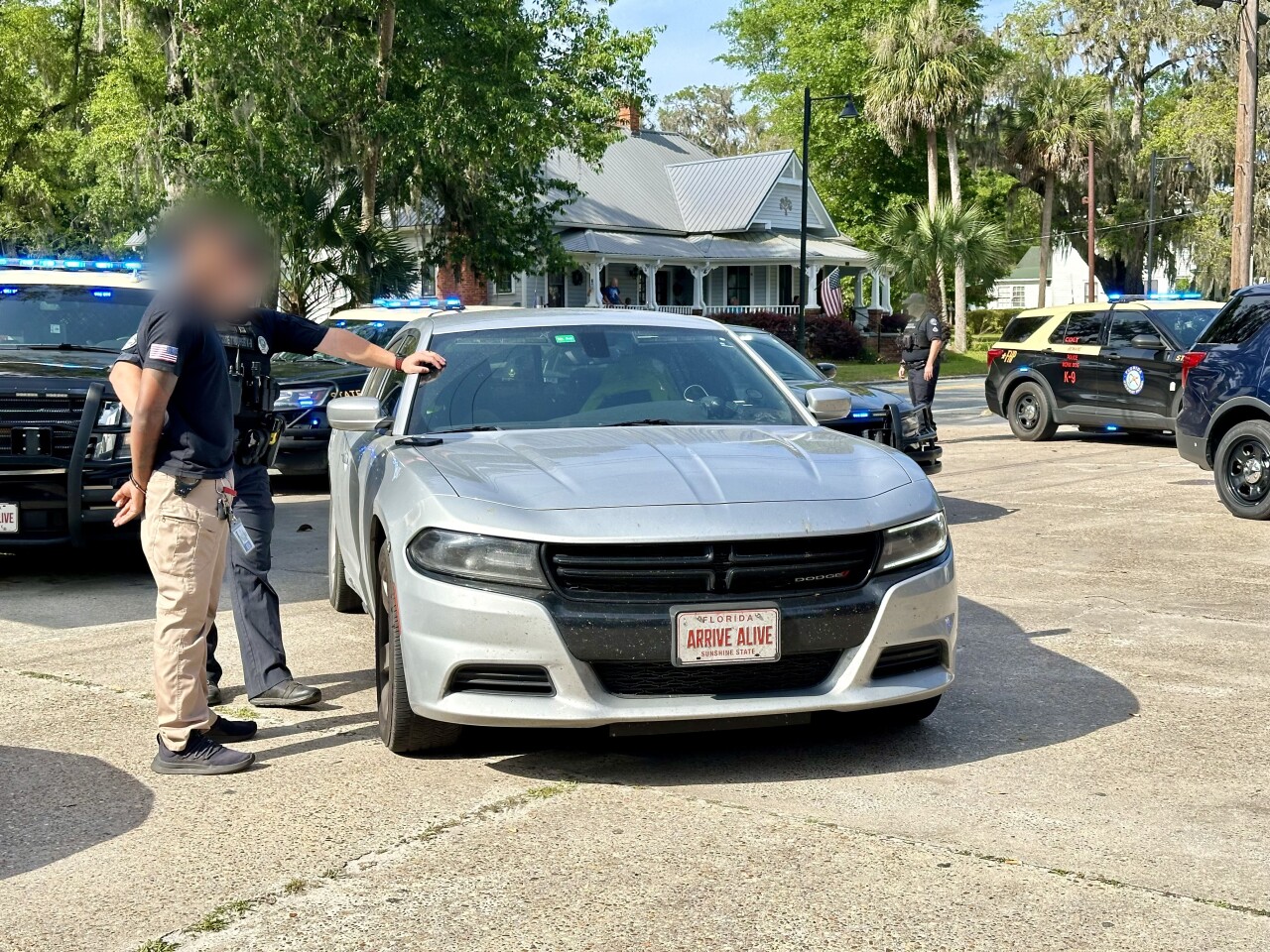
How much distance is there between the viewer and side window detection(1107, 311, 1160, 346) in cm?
1777

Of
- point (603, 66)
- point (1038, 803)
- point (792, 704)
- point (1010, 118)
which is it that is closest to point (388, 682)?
point (792, 704)

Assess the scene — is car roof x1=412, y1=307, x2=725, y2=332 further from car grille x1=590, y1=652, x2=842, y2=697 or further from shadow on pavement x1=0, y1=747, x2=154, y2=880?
shadow on pavement x1=0, y1=747, x2=154, y2=880

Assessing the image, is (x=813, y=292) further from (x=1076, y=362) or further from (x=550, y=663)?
(x=550, y=663)

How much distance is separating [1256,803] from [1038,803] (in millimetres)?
681

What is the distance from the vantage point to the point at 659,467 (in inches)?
201

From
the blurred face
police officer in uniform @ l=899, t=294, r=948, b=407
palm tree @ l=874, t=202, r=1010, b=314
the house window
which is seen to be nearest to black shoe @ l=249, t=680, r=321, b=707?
the blurred face

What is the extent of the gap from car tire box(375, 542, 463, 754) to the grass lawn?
26476mm

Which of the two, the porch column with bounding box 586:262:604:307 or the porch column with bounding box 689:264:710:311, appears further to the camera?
the porch column with bounding box 689:264:710:311

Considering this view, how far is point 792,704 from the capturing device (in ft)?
15.7

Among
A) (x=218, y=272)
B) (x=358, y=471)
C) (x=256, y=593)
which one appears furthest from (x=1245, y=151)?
(x=218, y=272)

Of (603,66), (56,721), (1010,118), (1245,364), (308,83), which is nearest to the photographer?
(56,721)

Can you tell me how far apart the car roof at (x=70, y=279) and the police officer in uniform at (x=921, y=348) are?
334 inches

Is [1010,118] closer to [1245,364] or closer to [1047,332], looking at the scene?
[1047,332]

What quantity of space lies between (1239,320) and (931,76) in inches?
1455
